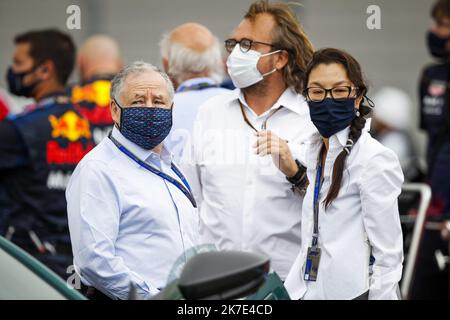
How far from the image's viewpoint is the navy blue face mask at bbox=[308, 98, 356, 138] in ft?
15.9

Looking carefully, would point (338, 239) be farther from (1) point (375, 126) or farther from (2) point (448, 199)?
(1) point (375, 126)

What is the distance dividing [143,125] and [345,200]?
918 mm

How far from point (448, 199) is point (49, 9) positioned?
27.1ft

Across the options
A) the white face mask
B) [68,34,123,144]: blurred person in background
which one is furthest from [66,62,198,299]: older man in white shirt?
[68,34,123,144]: blurred person in background

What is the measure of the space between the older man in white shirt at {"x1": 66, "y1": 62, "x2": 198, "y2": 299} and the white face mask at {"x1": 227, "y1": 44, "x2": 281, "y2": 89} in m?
0.72

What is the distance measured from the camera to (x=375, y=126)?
12.7m

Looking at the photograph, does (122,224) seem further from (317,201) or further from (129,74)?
(317,201)

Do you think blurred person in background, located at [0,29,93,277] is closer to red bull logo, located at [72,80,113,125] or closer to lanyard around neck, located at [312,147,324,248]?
red bull logo, located at [72,80,113,125]

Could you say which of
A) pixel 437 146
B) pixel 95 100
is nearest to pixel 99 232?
pixel 95 100

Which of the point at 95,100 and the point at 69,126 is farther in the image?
the point at 95,100

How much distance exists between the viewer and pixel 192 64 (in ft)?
21.0

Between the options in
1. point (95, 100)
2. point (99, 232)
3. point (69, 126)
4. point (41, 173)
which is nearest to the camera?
point (99, 232)
